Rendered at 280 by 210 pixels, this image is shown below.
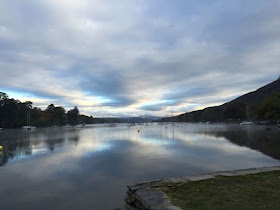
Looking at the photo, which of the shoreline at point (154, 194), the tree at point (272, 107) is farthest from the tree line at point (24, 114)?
the shoreline at point (154, 194)

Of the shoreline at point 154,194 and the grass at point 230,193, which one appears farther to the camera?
the shoreline at point 154,194

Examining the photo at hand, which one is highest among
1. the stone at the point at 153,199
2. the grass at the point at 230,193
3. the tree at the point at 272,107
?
the tree at the point at 272,107

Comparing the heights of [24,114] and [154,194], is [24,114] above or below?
above

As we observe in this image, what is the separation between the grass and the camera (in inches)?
279

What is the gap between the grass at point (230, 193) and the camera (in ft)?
23.2

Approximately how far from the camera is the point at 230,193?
8.18 meters

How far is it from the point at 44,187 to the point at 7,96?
13464 centimetres

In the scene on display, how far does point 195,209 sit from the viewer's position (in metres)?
6.83

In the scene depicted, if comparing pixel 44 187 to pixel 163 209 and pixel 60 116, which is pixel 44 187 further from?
Answer: pixel 60 116

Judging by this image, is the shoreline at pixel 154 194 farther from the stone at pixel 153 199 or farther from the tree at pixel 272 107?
the tree at pixel 272 107

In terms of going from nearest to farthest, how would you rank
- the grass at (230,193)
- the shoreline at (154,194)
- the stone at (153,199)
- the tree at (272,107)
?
1. the grass at (230,193)
2. the stone at (153,199)
3. the shoreline at (154,194)
4. the tree at (272,107)

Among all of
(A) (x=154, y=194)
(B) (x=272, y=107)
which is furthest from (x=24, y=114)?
(A) (x=154, y=194)

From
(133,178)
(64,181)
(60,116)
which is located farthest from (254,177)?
(60,116)

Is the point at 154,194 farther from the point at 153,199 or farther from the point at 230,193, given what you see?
the point at 230,193
